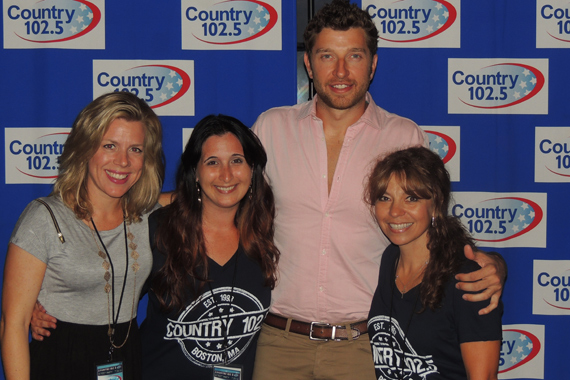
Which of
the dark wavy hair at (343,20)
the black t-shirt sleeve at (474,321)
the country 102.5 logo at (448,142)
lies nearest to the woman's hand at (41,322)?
the black t-shirt sleeve at (474,321)

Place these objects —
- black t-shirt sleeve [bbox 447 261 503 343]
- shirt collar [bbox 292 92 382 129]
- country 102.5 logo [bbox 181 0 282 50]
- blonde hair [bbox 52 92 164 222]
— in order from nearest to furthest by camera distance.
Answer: black t-shirt sleeve [bbox 447 261 503 343] < blonde hair [bbox 52 92 164 222] < shirt collar [bbox 292 92 382 129] < country 102.5 logo [bbox 181 0 282 50]

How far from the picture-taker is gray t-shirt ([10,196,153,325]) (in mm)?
2057

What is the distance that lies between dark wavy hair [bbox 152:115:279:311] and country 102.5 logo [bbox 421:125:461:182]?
1.20 m

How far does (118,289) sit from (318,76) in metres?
1.28

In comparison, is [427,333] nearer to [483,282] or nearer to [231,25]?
[483,282]

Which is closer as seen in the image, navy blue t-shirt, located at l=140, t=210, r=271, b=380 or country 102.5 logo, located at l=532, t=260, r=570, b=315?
navy blue t-shirt, located at l=140, t=210, r=271, b=380

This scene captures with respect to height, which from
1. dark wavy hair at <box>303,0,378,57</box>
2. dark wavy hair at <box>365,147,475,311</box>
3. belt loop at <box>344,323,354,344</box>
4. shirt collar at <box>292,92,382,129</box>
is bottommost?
belt loop at <box>344,323,354,344</box>

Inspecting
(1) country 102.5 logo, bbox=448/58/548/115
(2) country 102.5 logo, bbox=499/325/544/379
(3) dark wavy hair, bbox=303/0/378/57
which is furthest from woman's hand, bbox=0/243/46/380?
(2) country 102.5 logo, bbox=499/325/544/379

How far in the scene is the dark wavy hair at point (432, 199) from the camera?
1941 millimetres

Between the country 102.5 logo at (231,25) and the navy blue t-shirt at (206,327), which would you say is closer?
the navy blue t-shirt at (206,327)

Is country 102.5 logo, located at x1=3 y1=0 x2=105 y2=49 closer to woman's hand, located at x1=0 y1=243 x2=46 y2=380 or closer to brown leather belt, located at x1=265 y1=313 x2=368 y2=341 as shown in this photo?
woman's hand, located at x1=0 y1=243 x2=46 y2=380

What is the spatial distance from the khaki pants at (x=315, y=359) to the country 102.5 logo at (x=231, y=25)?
65.2 inches

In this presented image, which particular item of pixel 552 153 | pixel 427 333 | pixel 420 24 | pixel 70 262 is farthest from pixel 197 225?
pixel 552 153

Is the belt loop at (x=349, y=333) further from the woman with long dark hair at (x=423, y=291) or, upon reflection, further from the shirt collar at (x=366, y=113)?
the shirt collar at (x=366, y=113)
